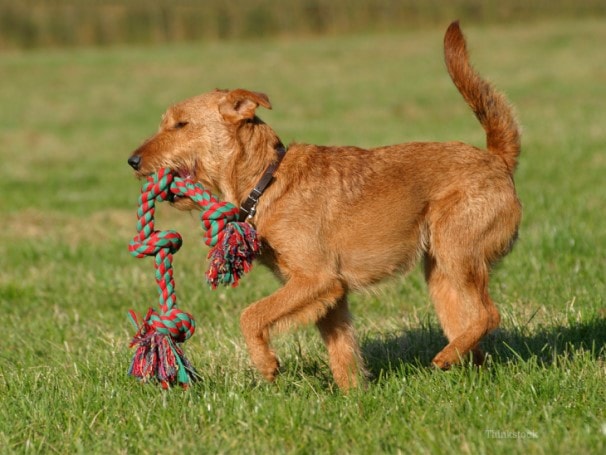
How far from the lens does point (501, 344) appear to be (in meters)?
5.48

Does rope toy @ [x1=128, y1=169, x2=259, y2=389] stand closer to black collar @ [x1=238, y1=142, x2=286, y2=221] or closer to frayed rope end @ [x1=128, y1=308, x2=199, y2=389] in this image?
frayed rope end @ [x1=128, y1=308, x2=199, y2=389]

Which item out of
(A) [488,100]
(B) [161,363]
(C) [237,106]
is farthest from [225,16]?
(B) [161,363]

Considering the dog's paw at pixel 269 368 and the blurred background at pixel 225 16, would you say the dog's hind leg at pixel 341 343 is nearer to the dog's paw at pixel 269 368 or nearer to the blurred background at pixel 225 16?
the dog's paw at pixel 269 368

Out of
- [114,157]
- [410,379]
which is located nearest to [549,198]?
[410,379]

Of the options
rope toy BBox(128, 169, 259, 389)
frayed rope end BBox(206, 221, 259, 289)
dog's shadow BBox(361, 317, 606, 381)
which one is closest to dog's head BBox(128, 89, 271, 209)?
rope toy BBox(128, 169, 259, 389)

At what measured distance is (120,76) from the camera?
3089 centimetres

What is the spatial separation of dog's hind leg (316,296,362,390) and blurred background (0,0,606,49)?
3991cm

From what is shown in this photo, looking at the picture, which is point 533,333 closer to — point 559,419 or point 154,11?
point 559,419

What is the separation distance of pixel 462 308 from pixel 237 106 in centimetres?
170

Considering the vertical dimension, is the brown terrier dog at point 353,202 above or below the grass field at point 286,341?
above

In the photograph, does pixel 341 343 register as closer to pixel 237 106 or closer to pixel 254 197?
pixel 254 197

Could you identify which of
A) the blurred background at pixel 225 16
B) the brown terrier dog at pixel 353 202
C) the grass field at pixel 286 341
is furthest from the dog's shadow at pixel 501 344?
the blurred background at pixel 225 16

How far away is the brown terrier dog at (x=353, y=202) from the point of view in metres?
4.87

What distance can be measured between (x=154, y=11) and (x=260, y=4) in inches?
225
